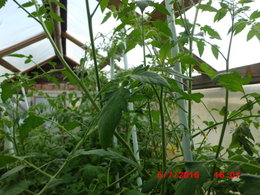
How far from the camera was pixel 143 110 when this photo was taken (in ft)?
2.12

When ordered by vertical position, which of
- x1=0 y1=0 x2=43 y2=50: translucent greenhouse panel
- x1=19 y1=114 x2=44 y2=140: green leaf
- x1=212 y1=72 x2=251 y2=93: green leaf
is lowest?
x1=19 y1=114 x2=44 y2=140: green leaf

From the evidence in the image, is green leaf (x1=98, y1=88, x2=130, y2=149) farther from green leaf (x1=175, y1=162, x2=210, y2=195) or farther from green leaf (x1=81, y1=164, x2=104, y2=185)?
green leaf (x1=81, y1=164, x2=104, y2=185)

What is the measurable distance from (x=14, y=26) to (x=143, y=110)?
3.21m

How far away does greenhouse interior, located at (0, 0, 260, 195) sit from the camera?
37cm

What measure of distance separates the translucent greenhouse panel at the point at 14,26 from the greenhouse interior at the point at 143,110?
48 millimetres

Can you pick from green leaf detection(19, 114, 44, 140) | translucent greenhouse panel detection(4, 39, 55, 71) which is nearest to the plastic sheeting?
translucent greenhouse panel detection(4, 39, 55, 71)

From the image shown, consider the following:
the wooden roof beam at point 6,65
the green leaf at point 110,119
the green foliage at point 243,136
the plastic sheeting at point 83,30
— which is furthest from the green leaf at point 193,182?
the wooden roof beam at point 6,65

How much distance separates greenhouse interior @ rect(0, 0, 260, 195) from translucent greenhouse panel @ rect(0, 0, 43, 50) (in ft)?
0.16

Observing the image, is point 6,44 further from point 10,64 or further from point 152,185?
point 152,185

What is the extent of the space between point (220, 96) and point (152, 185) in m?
1.42

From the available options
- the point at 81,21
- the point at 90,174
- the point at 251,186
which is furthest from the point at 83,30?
the point at 251,186

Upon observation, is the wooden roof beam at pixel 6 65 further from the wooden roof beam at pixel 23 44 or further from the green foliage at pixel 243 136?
the green foliage at pixel 243 136

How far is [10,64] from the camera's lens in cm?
420

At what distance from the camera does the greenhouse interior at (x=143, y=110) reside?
0.37 m
